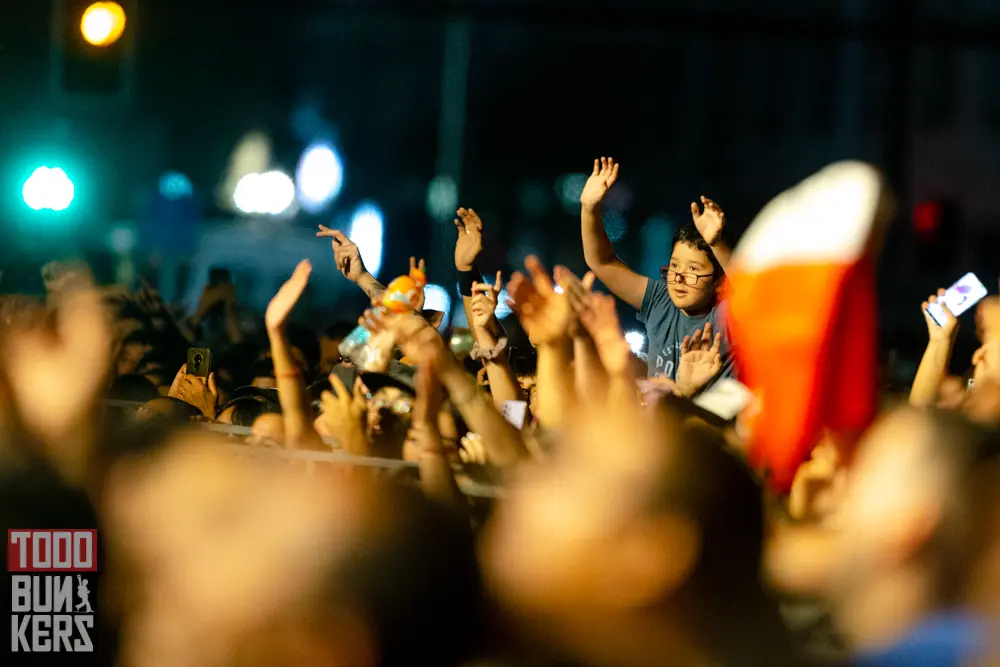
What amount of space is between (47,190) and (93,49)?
9.73 ft

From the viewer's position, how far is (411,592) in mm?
3471

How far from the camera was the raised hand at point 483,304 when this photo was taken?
17.4 feet

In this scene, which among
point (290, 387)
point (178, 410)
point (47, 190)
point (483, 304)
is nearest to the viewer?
point (290, 387)

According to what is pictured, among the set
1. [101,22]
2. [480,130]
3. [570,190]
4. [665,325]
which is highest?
[480,130]

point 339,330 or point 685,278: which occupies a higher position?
point 685,278

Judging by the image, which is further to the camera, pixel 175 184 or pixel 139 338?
pixel 175 184

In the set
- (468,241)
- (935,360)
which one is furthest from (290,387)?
(935,360)

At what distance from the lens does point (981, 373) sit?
18.0ft

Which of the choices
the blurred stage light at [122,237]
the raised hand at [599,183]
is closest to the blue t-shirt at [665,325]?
the raised hand at [599,183]

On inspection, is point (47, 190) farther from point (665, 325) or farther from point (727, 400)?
point (727, 400)

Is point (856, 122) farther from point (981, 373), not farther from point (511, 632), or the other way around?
point (511, 632)

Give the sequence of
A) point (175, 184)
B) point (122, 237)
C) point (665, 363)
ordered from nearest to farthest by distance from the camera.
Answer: point (665, 363) → point (175, 184) → point (122, 237)

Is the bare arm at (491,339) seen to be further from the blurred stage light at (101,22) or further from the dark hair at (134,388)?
the blurred stage light at (101,22)

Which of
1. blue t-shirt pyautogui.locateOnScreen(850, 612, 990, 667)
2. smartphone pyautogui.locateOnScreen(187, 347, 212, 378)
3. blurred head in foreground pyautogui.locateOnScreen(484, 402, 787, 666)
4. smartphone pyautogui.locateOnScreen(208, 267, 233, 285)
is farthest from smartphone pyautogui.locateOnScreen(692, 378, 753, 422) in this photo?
smartphone pyautogui.locateOnScreen(208, 267, 233, 285)
